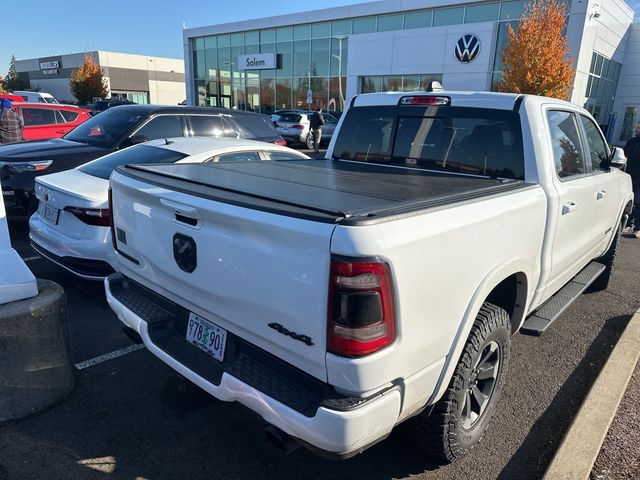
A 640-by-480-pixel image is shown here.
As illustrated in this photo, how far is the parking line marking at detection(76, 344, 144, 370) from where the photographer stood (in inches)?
136

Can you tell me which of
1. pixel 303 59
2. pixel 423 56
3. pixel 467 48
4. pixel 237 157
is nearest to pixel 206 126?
pixel 237 157

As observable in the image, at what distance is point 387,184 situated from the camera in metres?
2.91

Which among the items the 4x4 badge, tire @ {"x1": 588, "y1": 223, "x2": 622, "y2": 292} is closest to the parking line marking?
the 4x4 badge

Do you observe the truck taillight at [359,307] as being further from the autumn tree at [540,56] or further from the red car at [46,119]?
the autumn tree at [540,56]

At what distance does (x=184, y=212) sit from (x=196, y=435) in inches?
55.1

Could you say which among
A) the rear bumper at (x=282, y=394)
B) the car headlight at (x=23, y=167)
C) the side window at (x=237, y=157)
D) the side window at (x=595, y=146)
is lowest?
the rear bumper at (x=282, y=394)

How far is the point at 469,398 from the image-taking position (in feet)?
8.52

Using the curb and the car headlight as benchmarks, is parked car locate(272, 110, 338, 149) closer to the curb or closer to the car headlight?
the car headlight

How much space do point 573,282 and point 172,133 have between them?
5621 millimetres

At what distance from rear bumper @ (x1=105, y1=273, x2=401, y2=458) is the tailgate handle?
0.55 metres

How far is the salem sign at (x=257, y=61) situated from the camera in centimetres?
3141

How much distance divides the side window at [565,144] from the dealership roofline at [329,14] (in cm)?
2222

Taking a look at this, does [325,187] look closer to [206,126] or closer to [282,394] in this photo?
[282,394]

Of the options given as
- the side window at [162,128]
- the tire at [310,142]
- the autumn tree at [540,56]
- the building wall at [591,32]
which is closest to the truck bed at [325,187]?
the side window at [162,128]
